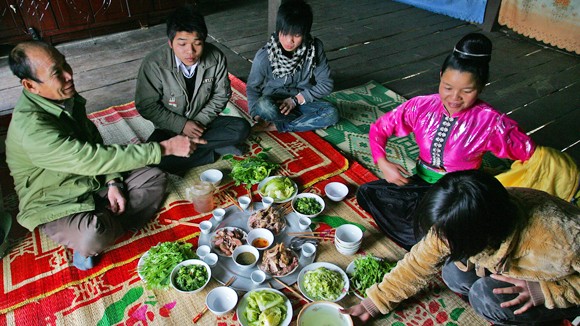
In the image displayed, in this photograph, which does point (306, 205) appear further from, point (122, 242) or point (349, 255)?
point (122, 242)

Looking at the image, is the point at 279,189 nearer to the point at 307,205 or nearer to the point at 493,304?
the point at 307,205

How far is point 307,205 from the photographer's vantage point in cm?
301

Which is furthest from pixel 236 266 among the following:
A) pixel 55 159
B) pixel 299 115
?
pixel 299 115

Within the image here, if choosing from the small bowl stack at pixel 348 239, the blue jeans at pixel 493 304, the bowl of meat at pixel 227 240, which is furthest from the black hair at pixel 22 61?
the blue jeans at pixel 493 304

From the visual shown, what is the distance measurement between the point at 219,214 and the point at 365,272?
117 centimetres

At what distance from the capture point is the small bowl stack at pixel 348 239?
2645 mm

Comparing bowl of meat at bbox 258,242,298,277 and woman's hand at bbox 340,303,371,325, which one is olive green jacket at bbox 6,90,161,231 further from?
woman's hand at bbox 340,303,371,325

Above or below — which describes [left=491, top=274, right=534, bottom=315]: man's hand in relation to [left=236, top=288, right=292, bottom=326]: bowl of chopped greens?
above

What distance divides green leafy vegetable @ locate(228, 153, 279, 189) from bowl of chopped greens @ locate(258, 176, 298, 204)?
90 millimetres

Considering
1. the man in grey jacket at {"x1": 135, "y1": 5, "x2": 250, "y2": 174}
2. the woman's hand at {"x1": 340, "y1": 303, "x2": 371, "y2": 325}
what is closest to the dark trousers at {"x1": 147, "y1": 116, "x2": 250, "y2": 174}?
the man in grey jacket at {"x1": 135, "y1": 5, "x2": 250, "y2": 174}

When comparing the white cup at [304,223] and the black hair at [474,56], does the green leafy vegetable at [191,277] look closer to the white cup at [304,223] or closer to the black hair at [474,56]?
the white cup at [304,223]

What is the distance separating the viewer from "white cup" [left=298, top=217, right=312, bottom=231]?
2865mm

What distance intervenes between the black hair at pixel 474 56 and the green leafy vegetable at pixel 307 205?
4.60ft

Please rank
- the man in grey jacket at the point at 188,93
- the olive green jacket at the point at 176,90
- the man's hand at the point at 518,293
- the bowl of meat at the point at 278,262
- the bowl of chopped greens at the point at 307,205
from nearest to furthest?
the man's hand at the point at 518,293 → the bowl of meat at the point at 278,262 → the bowl of chopped greens at the point at 307,205 → the man in grey jacket at the point at 188,93 → the olive green jacket at the point at 176,90
